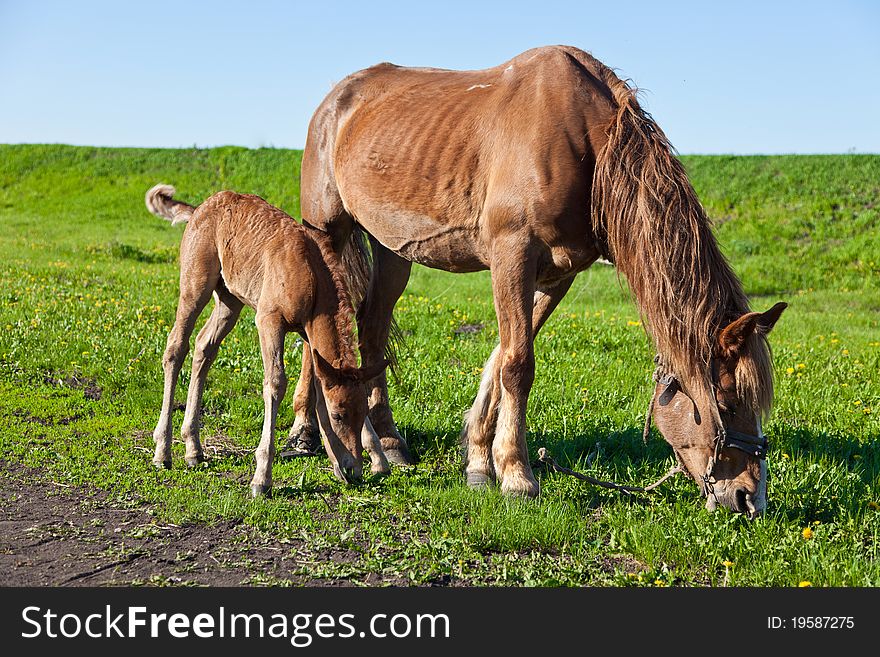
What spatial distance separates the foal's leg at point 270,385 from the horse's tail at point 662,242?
2006 mm

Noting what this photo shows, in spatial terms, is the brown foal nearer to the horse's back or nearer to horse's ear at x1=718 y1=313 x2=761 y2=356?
the horse's back

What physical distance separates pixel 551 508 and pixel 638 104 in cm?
231

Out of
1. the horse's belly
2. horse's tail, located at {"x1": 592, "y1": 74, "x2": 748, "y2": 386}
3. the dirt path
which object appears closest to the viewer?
the dirt path

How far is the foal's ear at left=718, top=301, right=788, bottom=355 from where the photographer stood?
3967 mm

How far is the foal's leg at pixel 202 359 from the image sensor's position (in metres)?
5.73

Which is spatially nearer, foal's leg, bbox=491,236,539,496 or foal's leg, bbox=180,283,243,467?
foal's leg, bbox=491,236,539,496

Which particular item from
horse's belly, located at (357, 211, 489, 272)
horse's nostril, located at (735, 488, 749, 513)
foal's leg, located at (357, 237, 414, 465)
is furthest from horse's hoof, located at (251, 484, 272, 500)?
horse's nostril, located at (735, 488, 749, 513)

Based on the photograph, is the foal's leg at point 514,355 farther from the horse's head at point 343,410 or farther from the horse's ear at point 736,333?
the horse's ear at point 736,333

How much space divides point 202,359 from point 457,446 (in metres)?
1.94

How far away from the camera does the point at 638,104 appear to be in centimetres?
474

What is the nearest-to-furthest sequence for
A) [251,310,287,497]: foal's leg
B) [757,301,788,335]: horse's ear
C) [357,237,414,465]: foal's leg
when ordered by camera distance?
1. [757,301,788,335]: horse's ear
2. [251,310,287,497]: foal's leg
3. [357,237,414,465]: foal's leg

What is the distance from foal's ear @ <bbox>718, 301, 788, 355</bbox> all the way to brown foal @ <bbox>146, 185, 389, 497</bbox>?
1.89m

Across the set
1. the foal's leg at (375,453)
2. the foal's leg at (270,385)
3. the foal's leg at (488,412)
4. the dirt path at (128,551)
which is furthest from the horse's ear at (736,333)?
the foal's leg at (270,385)
